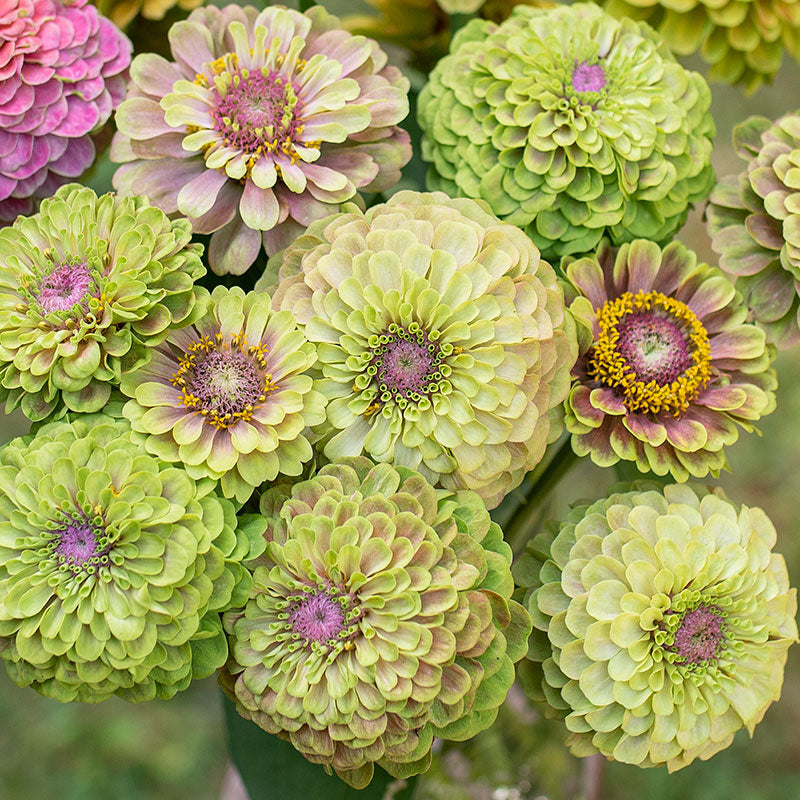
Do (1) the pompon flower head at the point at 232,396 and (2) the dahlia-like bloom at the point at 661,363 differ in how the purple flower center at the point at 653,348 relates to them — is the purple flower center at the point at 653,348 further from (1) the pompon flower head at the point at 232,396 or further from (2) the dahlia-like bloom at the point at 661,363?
(1) the pompon flower head at the point at 232,396

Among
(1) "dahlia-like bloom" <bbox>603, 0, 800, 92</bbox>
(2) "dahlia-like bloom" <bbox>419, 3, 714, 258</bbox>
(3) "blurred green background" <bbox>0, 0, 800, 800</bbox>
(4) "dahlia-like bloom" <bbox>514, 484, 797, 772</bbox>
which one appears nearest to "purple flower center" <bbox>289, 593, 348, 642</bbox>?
(4) "dahlia-like bloom" <bbox>514, 484, 797, 772</bbox>

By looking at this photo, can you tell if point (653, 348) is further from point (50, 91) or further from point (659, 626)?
point (50, 91)

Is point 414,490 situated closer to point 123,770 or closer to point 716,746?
point 716,746

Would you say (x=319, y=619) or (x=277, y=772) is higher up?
(x=319, y=619)

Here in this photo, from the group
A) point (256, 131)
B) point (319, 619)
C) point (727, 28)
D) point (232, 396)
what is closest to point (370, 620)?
point (319, 619)

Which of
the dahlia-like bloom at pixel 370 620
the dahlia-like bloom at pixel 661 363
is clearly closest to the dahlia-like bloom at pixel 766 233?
the dahlia-like bloom at pixel 661 363

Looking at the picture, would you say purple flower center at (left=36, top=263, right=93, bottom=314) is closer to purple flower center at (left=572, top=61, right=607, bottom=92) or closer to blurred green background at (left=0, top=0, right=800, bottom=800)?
purple flower center at (left=572, top=61, right=607, bottom=92)

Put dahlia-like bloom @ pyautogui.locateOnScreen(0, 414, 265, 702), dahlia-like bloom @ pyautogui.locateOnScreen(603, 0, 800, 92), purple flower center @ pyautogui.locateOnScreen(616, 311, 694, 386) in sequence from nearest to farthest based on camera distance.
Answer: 1. dahlia-like bloom @ pyautogui.locateOnScreen(0, 414, 265, 702)
2. purple flower center @ pyautogui.locateOnScreen(616, 311, 694, 386)
3. dahlia-like bloom @ pyautogui.locateOnScreen(603, 0, 800, 92)
